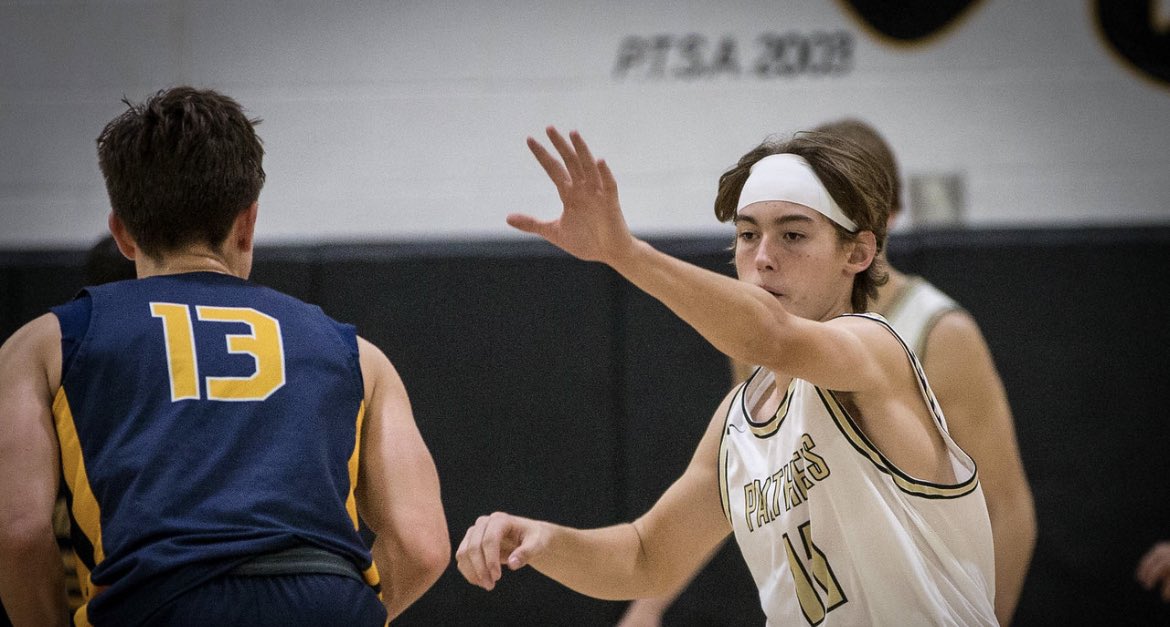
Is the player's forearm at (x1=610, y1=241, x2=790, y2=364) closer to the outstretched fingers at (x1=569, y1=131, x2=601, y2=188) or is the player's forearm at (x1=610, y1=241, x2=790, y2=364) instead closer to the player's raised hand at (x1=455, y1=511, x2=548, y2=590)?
the outstretched fingers at (x1=569, y1=131, x2=601, y2=188)

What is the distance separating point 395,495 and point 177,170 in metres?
0.67

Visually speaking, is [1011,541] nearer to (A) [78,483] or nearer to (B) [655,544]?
(B) [655,544]

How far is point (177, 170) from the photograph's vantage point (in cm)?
196

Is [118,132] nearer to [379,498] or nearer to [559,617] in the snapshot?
[379,498]

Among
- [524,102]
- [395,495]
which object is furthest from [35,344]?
[524,102]

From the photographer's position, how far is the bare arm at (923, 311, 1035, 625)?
3.17 metres

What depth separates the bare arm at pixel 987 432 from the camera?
317 cm

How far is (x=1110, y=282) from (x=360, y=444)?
11.9 ft

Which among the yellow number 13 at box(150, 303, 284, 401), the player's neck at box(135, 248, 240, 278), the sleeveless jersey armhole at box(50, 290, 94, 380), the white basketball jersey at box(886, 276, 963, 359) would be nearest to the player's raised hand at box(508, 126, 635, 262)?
the yellow number 13 at box(150, 303, 284, 401)

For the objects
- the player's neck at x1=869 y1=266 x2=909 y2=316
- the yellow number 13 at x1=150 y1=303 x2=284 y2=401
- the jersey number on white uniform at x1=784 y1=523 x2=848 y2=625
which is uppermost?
the yellow number 13 at x1=150 y1=303 x2=284 y2=401

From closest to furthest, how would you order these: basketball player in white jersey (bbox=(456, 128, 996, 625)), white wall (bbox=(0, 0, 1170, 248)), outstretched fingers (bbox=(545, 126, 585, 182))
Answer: outstretched fingers (bbox=(545, 126, 585, 182)) < basketball player in white jersey (bbox=(456, 128, 996, 625)) < white wall (bbox=(0, 0, 1170, 248))

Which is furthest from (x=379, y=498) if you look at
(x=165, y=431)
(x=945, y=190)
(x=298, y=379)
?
(x=945, y=190)

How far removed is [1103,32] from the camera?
18.5 feet

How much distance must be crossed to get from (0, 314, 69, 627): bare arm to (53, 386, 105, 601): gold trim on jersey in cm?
2
